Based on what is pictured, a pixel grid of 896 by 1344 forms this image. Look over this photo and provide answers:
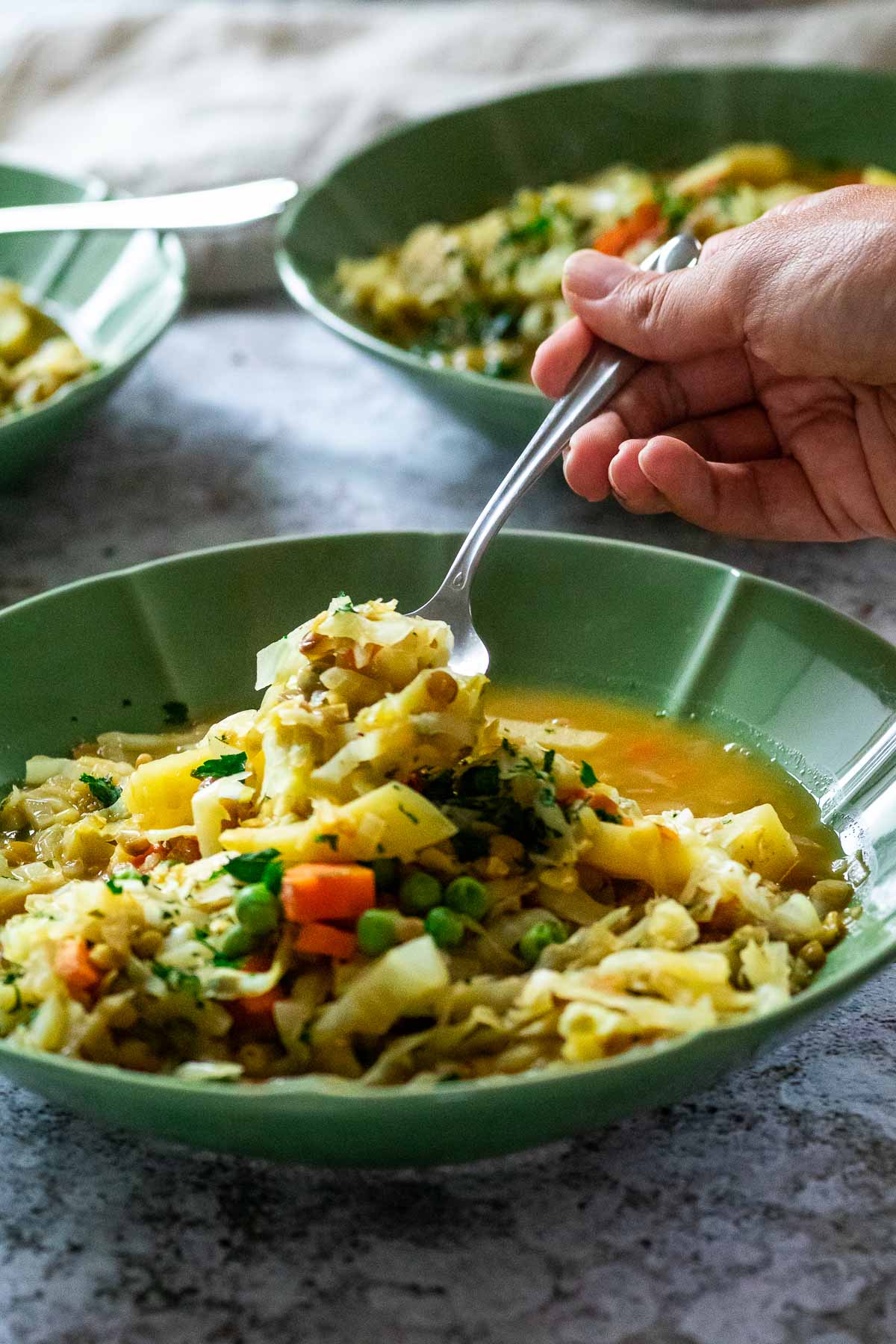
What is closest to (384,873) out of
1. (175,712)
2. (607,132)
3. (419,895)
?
(419,895)

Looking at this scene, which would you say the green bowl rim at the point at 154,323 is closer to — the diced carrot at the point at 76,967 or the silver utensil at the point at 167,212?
the silver utensil at the point at 167,212

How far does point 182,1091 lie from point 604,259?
2.15 metres

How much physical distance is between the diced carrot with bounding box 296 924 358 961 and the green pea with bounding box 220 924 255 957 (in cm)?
7

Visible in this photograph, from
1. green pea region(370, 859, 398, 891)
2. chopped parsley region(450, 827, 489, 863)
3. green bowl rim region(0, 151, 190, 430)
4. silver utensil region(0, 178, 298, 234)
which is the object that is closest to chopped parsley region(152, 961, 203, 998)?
green pea region(370, 859, 398, 891)

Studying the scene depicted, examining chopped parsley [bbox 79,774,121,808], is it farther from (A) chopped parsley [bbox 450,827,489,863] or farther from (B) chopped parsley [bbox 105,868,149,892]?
(A) chopped parsley [bbox 450,827,489,863]

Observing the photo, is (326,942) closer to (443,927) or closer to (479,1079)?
(443,927)

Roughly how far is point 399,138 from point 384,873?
3.49 meters

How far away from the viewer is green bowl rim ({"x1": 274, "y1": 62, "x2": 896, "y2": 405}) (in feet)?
11.9

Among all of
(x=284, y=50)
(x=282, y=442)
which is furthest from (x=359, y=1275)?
(x=284, y=50)

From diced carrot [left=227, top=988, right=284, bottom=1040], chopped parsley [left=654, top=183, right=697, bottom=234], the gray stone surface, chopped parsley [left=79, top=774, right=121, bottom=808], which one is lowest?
chopped parsley [left=79, top=774, right=121, bottom=808]

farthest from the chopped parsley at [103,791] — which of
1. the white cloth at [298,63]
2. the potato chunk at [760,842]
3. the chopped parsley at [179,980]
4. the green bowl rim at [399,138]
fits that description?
the white cloth at [298,63]

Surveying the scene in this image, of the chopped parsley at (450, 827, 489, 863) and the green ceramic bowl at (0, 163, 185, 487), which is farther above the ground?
the chopped parsley at (450, 827, 489, 863)

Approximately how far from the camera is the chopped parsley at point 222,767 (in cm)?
251

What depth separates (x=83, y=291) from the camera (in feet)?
15.2
